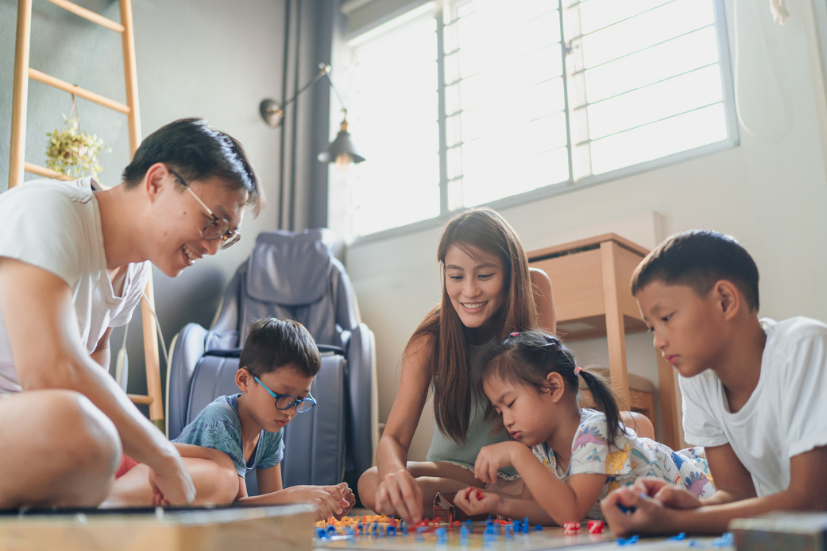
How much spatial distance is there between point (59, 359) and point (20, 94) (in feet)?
6.45

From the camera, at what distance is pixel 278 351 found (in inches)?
65.9

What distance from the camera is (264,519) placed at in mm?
644

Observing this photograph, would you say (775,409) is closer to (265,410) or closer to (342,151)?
(265,410)

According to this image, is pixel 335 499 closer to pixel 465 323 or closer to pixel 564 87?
pixel 465 323

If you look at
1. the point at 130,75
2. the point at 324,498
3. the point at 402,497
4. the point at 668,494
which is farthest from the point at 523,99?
the point at 668,494

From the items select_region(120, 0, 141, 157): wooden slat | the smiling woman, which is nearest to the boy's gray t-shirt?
the smiling woman

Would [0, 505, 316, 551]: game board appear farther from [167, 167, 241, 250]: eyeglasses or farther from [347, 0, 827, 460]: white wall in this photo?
[347, 0, 827, 460]: white wall

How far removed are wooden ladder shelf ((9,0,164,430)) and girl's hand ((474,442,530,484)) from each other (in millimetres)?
1485

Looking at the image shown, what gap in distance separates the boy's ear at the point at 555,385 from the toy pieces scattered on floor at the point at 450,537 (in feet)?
0.88

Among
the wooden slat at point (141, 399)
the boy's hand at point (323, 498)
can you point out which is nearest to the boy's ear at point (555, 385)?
the boy's hand at point (323, 498)

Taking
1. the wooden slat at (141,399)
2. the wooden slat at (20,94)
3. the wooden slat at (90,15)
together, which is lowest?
the wooden slat at (141,399)

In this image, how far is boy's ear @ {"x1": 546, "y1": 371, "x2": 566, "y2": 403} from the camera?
1.34 m

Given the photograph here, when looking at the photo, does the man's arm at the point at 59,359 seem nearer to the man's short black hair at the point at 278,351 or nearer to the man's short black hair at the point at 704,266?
the man's short black hair at the point at 278,351

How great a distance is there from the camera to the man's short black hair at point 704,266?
1.11 metres
